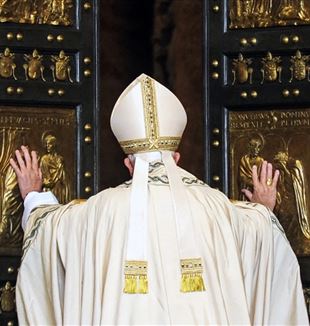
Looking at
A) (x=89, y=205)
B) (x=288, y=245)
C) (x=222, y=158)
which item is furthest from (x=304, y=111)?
(x=89, y=205)

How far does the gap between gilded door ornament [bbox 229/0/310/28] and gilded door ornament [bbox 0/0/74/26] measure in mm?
658

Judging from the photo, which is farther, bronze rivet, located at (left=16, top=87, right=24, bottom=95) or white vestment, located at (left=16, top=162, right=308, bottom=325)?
bronze rivet, located at (left=16, top=87, right=24, bottom=95)

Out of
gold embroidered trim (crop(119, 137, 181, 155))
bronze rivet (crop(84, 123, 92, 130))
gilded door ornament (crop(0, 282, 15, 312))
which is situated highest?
bronze rivet (crop(84, 123, 92, 130))

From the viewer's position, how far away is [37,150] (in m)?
6.20

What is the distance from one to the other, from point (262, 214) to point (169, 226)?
427 millimetres

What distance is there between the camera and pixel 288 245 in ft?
18.7

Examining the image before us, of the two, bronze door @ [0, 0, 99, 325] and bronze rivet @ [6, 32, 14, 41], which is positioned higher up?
bronze rivet @ [6, 32, 14, 41]

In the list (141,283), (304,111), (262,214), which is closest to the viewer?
(141,283)

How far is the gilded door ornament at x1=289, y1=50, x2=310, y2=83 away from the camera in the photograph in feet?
20.5

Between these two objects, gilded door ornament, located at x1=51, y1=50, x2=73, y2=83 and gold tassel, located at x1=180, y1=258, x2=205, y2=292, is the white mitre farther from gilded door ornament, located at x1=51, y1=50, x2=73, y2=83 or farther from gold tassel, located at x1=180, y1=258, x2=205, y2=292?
gilded door ornament, located at x1=51, y1=50, x2=73, y2=83

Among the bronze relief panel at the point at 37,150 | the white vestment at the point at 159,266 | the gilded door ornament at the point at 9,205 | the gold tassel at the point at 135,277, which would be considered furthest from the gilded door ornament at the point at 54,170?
the gold tassel at the point at 135,277

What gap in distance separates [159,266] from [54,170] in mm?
1043

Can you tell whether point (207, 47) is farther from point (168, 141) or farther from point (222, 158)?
point (168, 141)

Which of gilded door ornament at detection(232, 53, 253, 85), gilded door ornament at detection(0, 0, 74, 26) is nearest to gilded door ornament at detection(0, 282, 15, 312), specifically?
gilded door ornament at detection(0, 0, 74, 26)
